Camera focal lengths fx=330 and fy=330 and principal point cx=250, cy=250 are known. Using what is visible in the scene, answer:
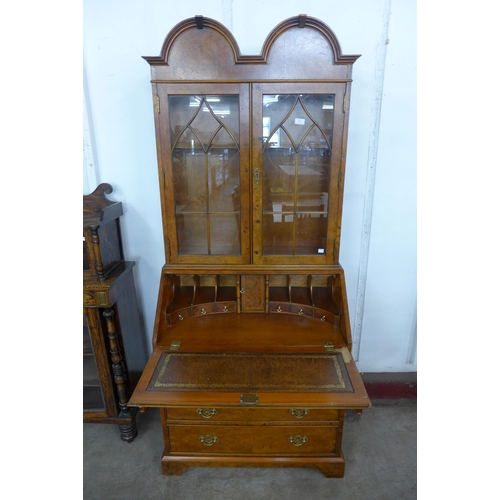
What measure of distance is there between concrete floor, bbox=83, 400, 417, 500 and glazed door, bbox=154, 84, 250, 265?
1098mm

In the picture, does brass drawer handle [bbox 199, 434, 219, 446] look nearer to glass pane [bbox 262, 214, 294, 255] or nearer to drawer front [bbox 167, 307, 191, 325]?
drawer front [bbox 167, 307, 191, 325]

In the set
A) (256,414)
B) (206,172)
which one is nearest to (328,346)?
(256,414)

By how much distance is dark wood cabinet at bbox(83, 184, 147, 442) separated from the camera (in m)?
1.66

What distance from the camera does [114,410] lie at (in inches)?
73.5

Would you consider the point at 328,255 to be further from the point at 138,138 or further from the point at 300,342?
the point at 138,138

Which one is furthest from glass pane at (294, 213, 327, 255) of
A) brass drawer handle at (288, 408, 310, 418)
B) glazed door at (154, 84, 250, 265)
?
brass drawer handle at (288, 408, 310, 418)

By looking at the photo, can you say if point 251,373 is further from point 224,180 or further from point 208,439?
point 224,180

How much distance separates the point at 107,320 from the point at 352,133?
166 centimetres

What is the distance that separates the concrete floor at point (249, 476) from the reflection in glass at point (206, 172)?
3.76 feet

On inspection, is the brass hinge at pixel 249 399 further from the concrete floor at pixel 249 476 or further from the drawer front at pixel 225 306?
the concrete floor at pixel 249 476

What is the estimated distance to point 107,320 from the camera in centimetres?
171

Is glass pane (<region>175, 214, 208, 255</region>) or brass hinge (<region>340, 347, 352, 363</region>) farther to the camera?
glass pane (<region>175, 214, 208, 255</region>)

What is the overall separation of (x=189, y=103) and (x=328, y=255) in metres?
0.98

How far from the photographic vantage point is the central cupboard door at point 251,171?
4.90 ft
